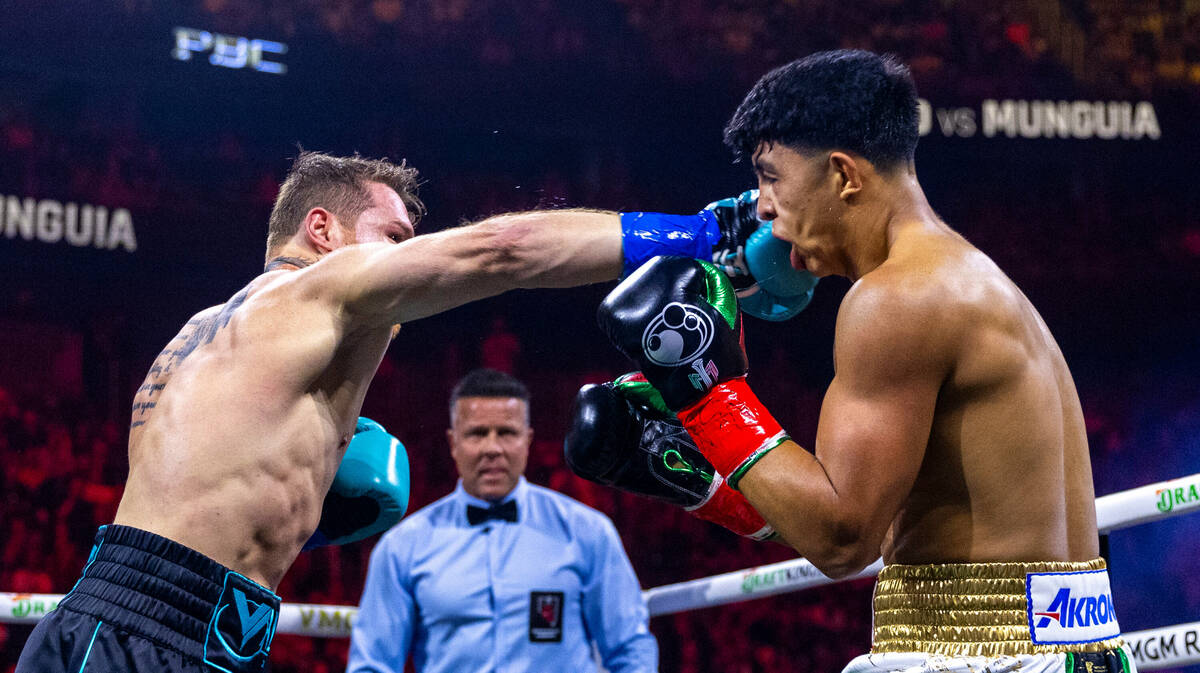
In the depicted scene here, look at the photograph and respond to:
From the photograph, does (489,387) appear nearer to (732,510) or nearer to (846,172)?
(732,510)

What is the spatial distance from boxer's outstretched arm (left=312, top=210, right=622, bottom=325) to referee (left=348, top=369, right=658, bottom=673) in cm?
204

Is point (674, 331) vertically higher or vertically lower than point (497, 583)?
higher

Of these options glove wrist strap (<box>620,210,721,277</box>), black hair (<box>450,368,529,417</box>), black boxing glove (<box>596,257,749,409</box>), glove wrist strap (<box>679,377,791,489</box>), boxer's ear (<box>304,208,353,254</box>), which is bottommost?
glove wrist strap (<box>679,377,791,489</box>)

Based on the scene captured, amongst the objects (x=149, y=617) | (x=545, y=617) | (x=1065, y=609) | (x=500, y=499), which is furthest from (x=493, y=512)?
(x=1065, y=609)

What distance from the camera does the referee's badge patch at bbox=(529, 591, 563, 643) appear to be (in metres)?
3.58

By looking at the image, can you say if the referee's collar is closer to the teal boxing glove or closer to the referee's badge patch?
the referee's badge patch

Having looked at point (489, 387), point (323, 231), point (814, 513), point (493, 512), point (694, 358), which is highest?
point (489, 387)

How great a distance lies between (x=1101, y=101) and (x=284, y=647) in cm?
509

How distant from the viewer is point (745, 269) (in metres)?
1.76

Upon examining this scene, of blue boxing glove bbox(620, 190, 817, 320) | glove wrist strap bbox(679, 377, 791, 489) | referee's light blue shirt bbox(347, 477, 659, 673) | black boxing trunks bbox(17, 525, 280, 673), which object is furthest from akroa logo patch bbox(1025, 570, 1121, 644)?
referee's light blue shirt bbox(347, 477, 659, 673)

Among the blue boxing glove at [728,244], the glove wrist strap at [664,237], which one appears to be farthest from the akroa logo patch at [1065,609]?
→ the glove wrist strap at [664,237]

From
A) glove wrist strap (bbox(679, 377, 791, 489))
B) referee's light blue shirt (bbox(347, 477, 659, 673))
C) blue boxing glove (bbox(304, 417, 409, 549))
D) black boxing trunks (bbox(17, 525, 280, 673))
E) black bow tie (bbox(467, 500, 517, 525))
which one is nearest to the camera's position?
glove wrist strap (bbox(679, 377, 791, 489))

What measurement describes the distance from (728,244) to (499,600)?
2.13 metres

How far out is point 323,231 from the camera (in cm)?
211
